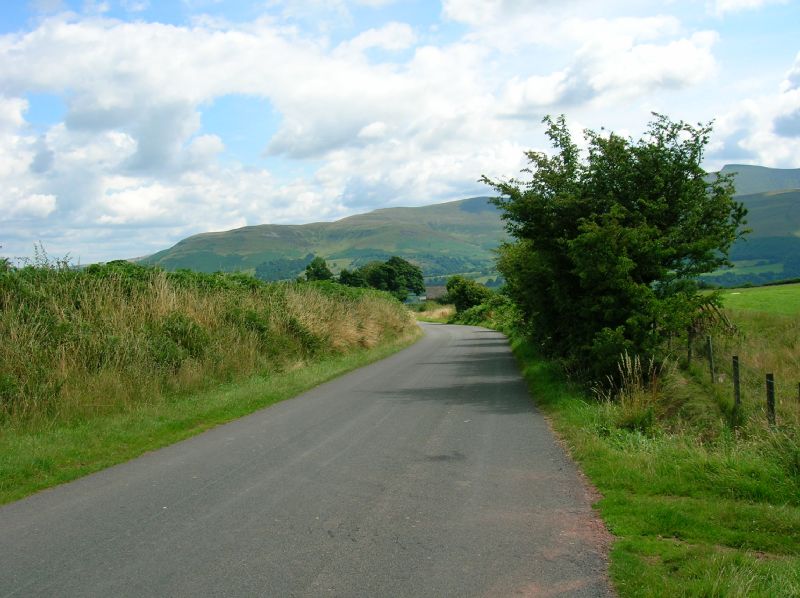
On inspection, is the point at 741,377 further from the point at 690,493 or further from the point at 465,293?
the point at 465,293

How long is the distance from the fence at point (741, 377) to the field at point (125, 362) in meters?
9.32

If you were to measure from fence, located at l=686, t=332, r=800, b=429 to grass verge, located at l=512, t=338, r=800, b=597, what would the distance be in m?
2.45

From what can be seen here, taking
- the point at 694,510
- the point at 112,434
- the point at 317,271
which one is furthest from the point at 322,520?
the point at 317,271

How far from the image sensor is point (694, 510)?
6527mm

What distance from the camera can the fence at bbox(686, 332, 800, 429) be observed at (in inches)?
502

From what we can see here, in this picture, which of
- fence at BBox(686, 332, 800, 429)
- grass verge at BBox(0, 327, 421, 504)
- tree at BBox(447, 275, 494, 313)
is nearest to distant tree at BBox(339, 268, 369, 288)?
tree at BBox(447, 275, 494, 313)

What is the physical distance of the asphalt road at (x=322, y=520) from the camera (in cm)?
509

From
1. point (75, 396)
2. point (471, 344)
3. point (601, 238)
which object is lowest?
point (471, 344)

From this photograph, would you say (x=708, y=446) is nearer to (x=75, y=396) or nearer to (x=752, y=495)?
(x=752, y=495)

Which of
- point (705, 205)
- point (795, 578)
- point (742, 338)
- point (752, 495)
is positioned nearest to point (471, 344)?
point (742, 338)

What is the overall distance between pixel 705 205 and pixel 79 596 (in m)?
15.3

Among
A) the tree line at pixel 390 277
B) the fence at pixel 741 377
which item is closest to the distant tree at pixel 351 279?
the tree line at pixel 390 277

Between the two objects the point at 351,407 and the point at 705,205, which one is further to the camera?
the point at 705,205

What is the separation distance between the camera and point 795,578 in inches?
186
